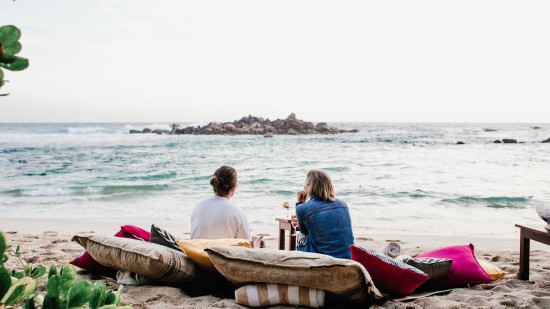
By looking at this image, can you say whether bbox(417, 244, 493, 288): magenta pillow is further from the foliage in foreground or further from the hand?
the foliage in foreground

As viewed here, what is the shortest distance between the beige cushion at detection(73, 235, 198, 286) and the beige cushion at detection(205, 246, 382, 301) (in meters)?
0.43

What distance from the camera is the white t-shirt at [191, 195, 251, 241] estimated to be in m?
3.45

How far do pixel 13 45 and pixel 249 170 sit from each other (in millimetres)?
13023

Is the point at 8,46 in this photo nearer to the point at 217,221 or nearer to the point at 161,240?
the point at 161,240

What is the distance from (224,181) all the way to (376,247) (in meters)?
2.66

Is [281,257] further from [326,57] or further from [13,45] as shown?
[326,57]

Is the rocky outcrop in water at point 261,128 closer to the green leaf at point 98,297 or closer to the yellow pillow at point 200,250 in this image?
the yellow pillow at point 200,250

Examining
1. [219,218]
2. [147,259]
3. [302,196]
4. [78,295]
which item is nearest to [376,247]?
[302,196]

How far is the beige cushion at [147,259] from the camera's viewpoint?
256 cm

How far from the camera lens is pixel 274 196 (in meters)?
9.20

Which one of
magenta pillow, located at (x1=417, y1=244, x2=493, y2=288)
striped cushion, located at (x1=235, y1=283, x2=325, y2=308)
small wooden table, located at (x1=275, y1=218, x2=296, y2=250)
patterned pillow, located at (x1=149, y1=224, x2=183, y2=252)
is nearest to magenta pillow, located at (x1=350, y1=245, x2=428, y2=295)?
striped cushion, located at (x1=235, y1=283, x2=325, y2=308)

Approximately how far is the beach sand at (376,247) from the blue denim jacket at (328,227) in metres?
0.79

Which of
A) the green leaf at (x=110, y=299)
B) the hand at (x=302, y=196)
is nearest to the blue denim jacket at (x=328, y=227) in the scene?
the hand at (x=302, y=196)

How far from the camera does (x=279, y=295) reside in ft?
7.52
